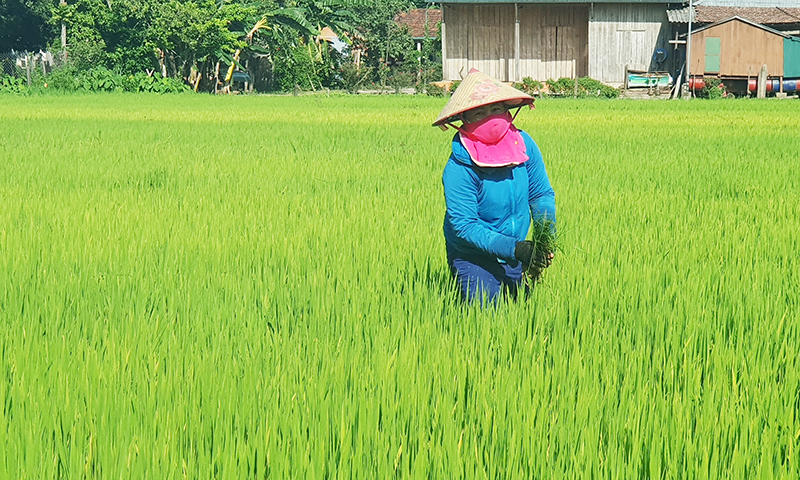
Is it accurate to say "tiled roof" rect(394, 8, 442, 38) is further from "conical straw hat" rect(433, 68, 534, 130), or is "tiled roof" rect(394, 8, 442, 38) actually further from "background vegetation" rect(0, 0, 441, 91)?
"conical straw hat" rect(433, 68, 534, 130)

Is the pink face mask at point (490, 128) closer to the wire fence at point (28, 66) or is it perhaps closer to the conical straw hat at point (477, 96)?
the conical straw hat at point (477, 96)

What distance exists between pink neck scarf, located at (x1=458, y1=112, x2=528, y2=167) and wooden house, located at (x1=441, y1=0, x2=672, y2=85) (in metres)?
26.0

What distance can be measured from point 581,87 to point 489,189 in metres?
25.3

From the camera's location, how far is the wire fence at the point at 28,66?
29984mm

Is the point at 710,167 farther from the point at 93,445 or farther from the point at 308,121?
the point at 308,121

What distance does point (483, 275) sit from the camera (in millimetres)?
3496

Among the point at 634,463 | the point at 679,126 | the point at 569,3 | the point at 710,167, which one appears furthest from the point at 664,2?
the point at 634,463

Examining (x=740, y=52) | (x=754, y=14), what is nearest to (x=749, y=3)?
(x=754, y=14)

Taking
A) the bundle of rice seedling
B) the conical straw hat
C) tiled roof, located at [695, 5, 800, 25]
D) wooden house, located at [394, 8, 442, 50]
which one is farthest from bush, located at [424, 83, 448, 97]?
the bundle of rice seedling

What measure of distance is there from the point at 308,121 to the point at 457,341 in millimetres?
13269

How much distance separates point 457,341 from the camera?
9.48ft

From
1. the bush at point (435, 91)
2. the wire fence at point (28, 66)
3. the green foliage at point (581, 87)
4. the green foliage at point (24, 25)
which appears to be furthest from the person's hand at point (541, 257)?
the green foliage at point (24, 25)

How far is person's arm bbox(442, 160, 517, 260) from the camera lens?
3295 mm

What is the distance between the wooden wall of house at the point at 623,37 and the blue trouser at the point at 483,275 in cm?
2632
